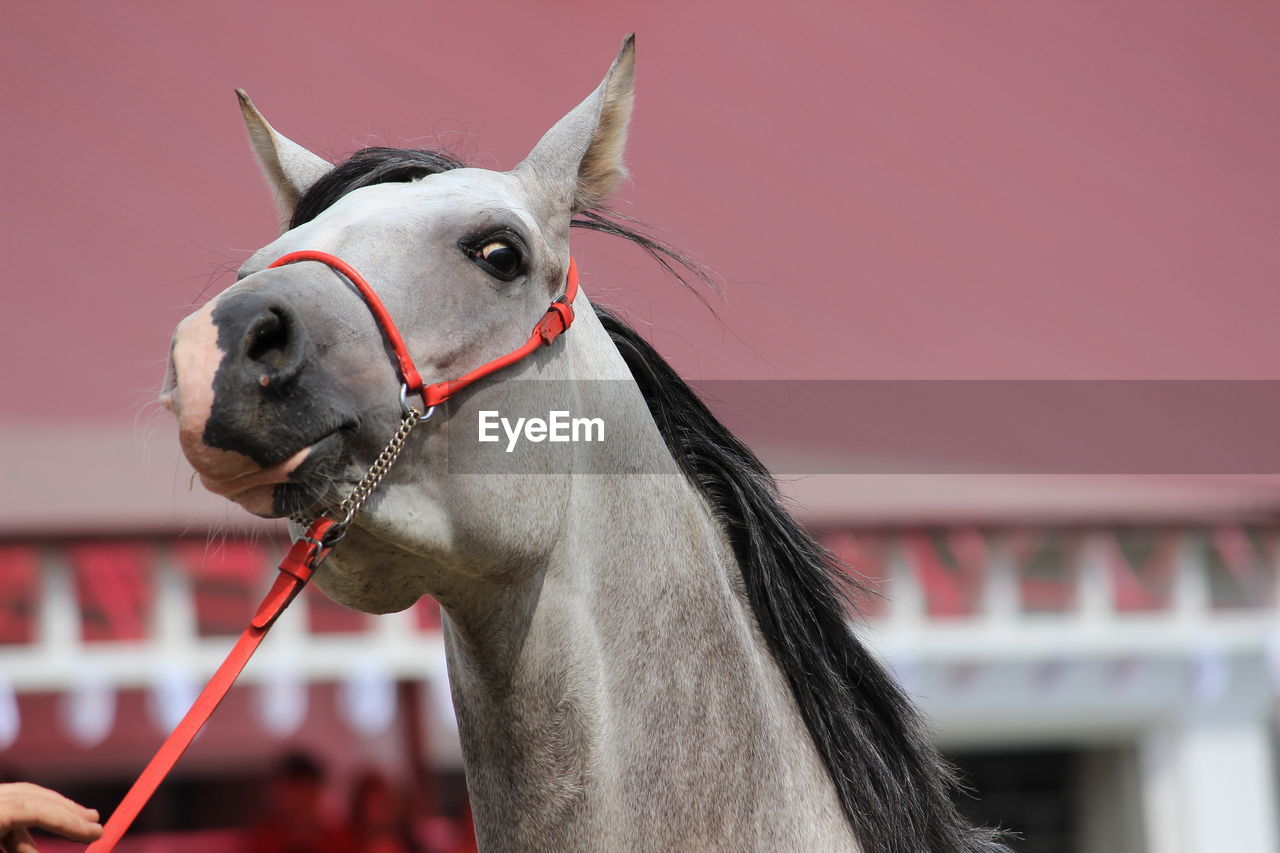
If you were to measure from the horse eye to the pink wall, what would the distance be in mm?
3011

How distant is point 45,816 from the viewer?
4.75 ft

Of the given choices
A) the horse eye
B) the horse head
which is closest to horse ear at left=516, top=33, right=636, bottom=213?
the horse head

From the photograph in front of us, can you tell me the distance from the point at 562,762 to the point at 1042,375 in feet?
14.1

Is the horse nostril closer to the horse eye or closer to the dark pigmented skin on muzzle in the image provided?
the dark pigmented skin on muzzle

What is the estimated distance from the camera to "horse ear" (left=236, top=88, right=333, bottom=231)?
2027 millimetres

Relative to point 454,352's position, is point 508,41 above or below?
above

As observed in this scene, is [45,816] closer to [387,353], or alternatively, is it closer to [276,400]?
[276,400]

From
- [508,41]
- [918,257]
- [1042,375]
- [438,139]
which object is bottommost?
[438,139]

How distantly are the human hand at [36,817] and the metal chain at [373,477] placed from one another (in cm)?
45

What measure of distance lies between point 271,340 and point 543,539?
17.7 inches

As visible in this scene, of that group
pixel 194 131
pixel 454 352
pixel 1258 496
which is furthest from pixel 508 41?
pixel 454 352

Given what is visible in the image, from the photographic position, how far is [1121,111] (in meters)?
6.43

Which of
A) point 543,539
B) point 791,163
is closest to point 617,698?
point 543,539

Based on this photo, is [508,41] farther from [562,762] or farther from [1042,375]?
[562,762]
